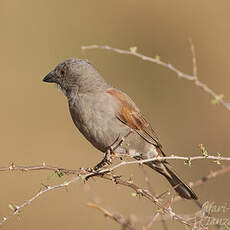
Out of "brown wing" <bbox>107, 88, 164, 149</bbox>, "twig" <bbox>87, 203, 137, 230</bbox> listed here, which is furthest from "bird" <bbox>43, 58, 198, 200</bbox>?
"twig" <bbox>87, 203, 137, 230</bbox>

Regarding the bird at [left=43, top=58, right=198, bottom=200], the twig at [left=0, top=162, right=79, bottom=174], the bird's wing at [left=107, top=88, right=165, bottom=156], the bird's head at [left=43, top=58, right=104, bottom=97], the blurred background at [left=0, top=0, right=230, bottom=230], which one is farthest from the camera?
the blurred background at [left=0, top=0, right=230, bottom=230]

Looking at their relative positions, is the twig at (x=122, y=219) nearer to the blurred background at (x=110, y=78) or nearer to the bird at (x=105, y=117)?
the bird at (x=105, y=117)

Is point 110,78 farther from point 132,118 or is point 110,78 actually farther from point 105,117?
point 105,117

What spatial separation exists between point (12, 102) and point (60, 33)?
1789 millimetres

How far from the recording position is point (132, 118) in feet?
18.9

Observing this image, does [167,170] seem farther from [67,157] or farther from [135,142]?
[67,157]

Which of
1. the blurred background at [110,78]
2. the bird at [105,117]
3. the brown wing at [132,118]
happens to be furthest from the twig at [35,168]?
the blurred background at [110,78]

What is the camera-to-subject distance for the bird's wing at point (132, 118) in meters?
5.69

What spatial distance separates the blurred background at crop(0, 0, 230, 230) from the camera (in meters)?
9.03

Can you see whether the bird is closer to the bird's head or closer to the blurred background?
the bird's head

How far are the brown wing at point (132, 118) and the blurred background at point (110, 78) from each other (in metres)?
2.84

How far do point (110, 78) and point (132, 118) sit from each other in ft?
14.1

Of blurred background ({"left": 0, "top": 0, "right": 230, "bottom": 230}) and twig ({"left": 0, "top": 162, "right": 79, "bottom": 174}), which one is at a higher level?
blurred background ({"left": 0, "top": 0, "right": 230, "bottom": 230})

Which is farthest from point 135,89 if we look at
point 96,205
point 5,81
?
point 96,205
